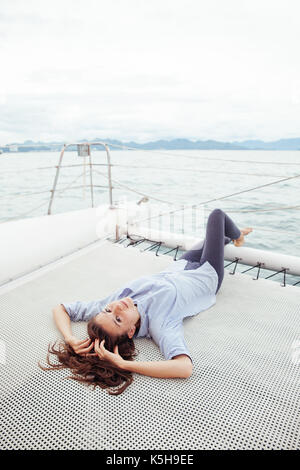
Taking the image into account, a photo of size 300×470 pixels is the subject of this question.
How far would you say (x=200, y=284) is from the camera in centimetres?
→ 154

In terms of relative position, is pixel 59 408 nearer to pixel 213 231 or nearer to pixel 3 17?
pixel 213 231

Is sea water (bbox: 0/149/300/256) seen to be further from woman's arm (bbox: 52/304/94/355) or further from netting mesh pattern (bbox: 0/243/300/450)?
netting mesh pattern (bbox: 0/243/300/450)

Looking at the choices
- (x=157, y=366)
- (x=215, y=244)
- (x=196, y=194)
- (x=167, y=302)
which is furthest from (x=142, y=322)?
(x=196, y=194)

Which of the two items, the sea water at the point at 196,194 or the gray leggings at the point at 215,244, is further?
the sea water at the point at 196,194

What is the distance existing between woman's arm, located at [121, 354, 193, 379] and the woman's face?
4.5 inches

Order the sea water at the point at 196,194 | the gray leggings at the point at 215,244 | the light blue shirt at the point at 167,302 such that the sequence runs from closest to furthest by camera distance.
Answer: the light blue shirt at the point at 167,302, the gray leggings at the point at 215,244, the sea water at the point at 196,194

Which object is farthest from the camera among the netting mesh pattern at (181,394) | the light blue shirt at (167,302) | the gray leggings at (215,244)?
the gray leggings at (215,244)

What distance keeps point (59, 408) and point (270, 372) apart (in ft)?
2.34

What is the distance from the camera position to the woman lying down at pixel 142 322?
3.51ft

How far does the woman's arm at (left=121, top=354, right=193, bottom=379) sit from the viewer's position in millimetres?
1059

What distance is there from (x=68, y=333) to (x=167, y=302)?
1.36 feet

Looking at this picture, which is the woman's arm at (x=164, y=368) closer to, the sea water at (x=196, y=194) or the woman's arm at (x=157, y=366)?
the woman's arm at (x=157, y=366)

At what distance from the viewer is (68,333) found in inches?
49.3

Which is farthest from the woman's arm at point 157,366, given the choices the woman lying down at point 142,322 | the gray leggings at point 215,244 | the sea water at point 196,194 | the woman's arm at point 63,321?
the sea water at point 196,194
